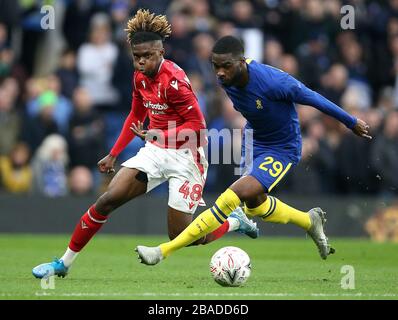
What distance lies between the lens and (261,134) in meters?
10.3

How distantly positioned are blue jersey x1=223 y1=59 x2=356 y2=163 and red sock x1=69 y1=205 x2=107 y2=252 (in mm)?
1708

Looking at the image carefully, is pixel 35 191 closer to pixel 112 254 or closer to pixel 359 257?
pixel 112 254

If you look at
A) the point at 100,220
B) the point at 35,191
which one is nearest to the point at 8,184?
the point at 35,191

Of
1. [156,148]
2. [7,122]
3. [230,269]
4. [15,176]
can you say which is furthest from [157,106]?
[7,122]

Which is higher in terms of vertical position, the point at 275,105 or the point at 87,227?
the point at 275,105

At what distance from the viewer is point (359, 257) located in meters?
13.0

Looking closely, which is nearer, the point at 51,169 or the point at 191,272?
the point at 191,272

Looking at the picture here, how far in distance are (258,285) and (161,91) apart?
6.71ft

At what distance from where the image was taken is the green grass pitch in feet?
28.9

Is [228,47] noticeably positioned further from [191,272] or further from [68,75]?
[68,75]

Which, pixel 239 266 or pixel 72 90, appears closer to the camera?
pixel 239 266

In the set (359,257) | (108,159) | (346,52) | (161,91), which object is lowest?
(359,257)

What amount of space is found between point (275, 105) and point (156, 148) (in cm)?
122

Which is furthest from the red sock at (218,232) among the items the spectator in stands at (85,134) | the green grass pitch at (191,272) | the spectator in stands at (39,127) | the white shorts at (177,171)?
the spectator in stands at (39,127)
